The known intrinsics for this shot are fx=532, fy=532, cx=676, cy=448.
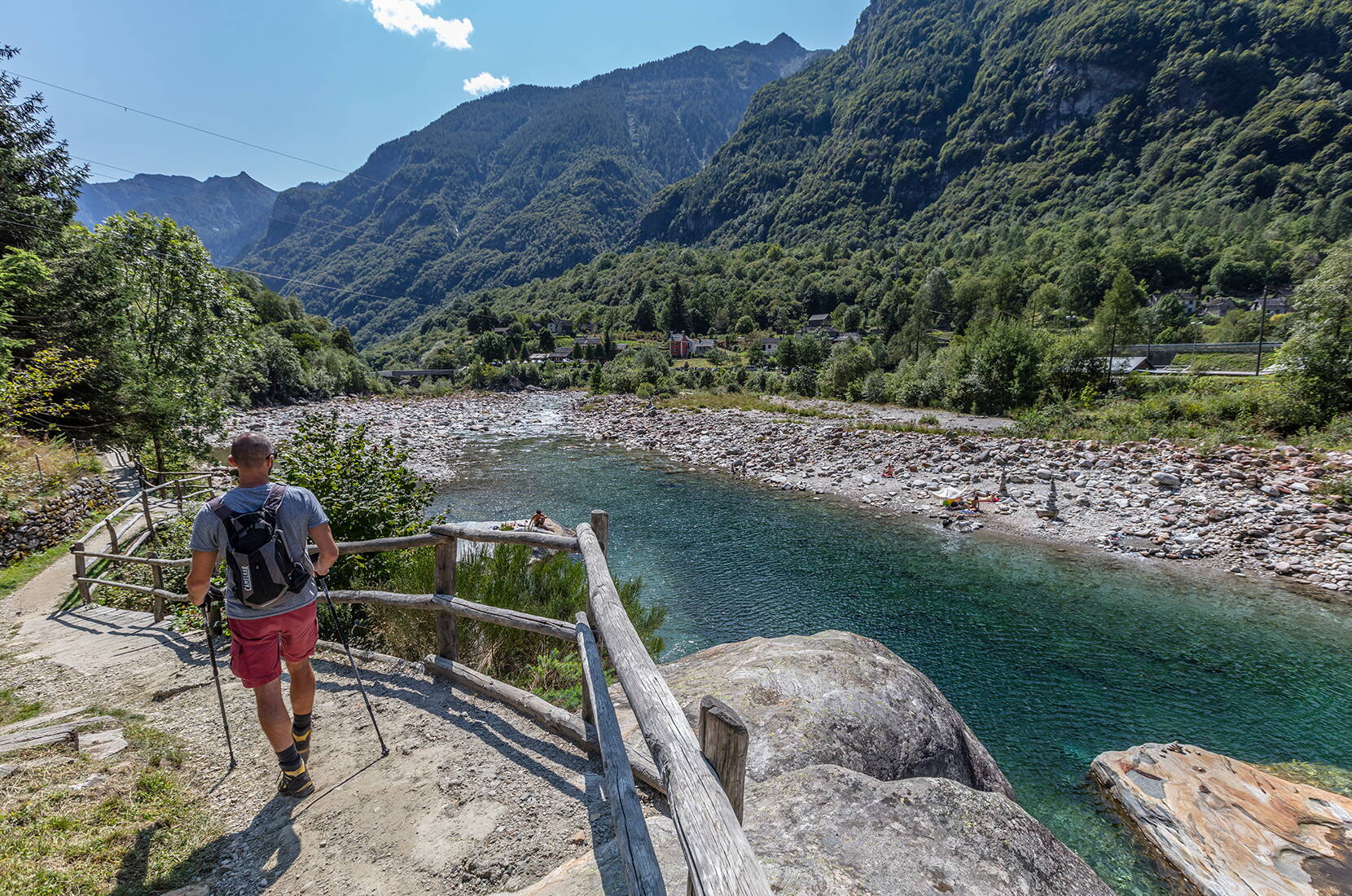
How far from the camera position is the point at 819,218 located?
17800cm

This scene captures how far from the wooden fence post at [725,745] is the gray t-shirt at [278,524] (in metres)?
3.07

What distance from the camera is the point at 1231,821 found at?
4762mm

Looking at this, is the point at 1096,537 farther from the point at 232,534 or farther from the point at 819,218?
the point at 819,218

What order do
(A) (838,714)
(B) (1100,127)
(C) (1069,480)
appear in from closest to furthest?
(A) (838,714)
(C) (1069,480)
(B) (1100,127)

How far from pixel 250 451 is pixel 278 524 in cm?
50

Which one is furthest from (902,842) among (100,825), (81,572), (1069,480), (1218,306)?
(1218,306)

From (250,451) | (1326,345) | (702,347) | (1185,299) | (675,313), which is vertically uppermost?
(675,313)

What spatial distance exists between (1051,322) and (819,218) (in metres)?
126

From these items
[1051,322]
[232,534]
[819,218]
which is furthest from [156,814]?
[819,218]

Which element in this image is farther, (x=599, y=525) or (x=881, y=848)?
(x=599, y=525)

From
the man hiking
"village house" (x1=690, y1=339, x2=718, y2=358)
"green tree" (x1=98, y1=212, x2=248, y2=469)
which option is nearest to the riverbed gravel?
"green tree" (x1=98, y1=212, x2=248, y2=469)

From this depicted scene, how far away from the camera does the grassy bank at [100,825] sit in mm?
2670

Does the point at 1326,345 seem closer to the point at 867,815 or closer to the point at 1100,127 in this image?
the point at 867,815

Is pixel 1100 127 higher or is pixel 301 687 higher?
pixel 1100 127
